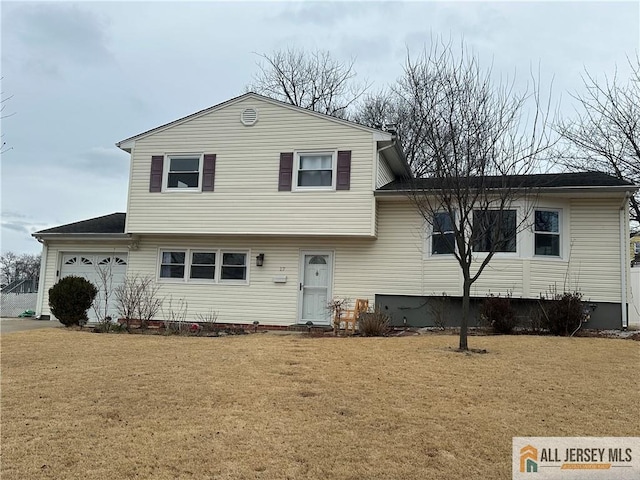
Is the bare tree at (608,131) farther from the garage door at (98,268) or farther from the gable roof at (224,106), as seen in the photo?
the garage door at (98,268)

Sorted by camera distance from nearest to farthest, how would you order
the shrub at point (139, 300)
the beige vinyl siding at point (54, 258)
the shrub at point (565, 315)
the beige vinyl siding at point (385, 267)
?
the shrub at point (565, 315), the beige vinyl siding at point (385, 267), the shrub at point (139, 300), the beige vinyl siding at point (54, 258)

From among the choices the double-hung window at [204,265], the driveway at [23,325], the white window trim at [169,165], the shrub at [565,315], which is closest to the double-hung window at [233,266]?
the double-hung window at [204,265]

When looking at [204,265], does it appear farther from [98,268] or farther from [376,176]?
[376,176]

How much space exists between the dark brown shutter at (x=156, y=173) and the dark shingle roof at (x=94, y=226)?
2.07 m

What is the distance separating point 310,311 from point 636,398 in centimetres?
925

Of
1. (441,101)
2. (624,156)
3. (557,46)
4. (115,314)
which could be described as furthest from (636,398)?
(624,156)

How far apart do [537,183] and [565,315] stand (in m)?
3.08

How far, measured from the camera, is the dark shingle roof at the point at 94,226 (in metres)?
15.7

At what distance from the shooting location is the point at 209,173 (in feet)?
46.9

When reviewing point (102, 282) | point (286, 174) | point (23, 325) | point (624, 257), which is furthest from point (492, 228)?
point (23, 325)

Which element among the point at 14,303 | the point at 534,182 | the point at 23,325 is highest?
the point at 534,182

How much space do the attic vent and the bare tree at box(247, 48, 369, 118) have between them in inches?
631

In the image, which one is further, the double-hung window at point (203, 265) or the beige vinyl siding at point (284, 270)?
the double-hung window at point (203, 265)

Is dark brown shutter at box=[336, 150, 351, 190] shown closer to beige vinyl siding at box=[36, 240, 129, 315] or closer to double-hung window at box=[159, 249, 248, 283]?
double-hung window at box=[159, 249, 248, 283]
